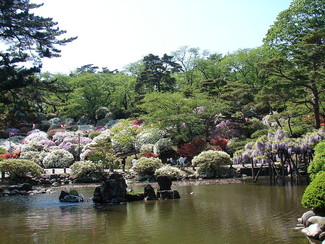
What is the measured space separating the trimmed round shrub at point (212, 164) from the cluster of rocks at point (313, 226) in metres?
16.1

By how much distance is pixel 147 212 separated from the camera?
12.8 meters

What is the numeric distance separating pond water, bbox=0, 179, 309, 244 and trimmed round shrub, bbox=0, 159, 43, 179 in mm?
7622

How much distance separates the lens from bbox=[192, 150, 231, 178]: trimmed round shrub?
2572cm

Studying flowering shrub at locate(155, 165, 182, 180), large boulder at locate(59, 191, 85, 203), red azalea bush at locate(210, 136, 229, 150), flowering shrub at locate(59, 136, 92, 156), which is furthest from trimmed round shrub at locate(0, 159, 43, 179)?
red azalea bush at locate(210, 136, 229, 150)

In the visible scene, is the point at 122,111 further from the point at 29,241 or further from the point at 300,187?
the point at 29,241

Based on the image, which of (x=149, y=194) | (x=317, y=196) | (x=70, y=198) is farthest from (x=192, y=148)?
(x=317, y=196)

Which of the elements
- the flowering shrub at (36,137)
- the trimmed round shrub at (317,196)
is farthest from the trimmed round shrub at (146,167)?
the flowering shrub at (36,137)

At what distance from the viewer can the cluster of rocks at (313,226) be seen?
807 cm

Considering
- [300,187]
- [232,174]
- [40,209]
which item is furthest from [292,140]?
[40,209]

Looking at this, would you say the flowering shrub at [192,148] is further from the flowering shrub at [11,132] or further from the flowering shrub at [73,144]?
the flowering shrub at [11,132]

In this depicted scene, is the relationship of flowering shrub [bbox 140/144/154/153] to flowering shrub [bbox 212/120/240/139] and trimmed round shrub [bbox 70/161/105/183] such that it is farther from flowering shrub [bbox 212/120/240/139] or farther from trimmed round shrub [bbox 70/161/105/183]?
trimmed round shrub [bbox 70/161/105/183]

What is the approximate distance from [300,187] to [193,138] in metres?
18.7

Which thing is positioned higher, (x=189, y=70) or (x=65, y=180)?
(x=189, y=70)

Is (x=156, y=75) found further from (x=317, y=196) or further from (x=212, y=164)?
(x=317, y=196)
